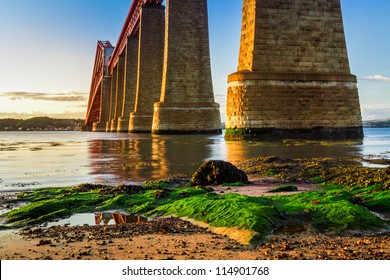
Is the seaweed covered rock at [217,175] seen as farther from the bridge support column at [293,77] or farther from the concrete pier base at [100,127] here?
the concrete pier base at [100,127]

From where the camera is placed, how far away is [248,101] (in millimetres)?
18484

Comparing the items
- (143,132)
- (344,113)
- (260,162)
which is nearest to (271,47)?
(344,113)

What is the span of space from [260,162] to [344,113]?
36.5ft

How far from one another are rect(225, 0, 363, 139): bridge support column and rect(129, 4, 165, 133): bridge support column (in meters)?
21.1

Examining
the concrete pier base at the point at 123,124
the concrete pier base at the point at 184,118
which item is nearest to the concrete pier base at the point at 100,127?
the concrete pier base at the point at 123,124

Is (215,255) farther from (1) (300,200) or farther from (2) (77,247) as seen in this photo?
(1) (300,200)

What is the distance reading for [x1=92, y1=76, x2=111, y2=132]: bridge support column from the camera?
2872 inches

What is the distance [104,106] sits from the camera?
74062mm

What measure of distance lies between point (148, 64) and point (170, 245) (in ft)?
124

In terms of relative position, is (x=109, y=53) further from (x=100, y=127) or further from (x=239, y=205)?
(x=239, y=205)

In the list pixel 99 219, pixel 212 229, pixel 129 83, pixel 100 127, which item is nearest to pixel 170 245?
pixel 212 229

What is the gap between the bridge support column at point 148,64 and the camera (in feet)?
131

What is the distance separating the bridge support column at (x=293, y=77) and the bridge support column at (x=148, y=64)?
2106 centimetres

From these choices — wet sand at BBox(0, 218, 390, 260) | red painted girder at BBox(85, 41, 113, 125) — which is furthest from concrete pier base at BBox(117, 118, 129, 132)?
wet sand at BBox(0, 218, 390, 260)
